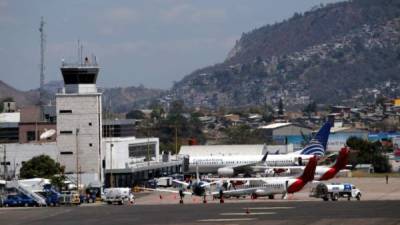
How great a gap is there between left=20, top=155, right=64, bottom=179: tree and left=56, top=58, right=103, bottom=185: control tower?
3175 millimetres

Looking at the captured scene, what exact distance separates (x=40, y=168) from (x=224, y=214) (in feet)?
181

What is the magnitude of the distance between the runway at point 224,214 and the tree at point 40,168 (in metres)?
34.7

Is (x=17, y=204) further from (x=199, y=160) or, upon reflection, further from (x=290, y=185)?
(x=199, y=160)

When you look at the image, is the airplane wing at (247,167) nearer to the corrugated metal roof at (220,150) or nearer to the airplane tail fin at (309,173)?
the corrugated metal roof at (220,150)

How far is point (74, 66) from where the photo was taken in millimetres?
141875

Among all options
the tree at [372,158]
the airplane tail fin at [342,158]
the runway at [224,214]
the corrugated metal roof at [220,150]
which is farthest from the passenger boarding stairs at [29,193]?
the tree at [372,158]

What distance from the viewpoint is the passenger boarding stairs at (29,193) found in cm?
10862

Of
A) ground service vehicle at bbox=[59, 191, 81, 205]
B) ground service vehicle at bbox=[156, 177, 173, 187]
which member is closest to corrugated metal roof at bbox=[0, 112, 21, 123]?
ground service vehicle at bbox=[156, 177, 173, 187]

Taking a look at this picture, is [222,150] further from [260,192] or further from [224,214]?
[224,214]

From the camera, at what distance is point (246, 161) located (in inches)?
6284

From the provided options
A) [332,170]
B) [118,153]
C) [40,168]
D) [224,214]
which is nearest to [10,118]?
[118,153]

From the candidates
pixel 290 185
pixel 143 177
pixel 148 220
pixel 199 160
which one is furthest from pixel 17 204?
pixel 199 160

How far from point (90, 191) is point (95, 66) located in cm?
2488

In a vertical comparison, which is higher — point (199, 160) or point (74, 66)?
point (74, 66)
